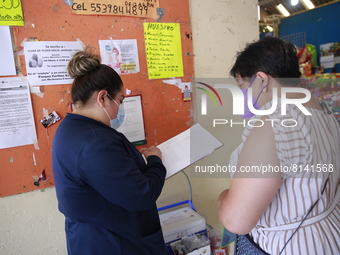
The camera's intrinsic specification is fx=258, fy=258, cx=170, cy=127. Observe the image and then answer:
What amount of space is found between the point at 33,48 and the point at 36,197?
2.45 feet

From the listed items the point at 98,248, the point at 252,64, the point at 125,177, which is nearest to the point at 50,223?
the point at 98,248

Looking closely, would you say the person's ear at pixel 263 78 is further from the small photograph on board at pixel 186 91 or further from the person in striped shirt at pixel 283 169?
the small photograph on board at pixel 186 91

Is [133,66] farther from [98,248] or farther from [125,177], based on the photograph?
[98,248]

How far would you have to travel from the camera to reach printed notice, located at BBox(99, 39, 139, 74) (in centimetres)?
142

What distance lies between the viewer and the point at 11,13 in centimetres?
118

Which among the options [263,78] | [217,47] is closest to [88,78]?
[263,78]

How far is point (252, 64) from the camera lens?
91 cm

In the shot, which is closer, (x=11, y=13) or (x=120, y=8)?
(x=11, y=13)

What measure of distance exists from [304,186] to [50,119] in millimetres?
1165

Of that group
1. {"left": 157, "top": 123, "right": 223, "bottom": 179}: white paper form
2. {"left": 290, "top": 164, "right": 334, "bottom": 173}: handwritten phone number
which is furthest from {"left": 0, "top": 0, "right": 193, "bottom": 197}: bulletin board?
{"left": 290, "top": 164, "right": 334, "bottom": 173}: handwritten phone number

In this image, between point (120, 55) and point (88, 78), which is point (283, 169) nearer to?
point (88, 78)

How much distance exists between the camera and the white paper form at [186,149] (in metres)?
1.19

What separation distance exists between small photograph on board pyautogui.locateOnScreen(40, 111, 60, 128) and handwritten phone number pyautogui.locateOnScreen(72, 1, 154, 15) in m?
0.55

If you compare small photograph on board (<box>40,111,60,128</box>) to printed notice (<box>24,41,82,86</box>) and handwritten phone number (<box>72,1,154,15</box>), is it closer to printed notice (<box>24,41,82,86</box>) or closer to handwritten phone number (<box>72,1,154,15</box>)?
printed notice (<box>24,41,82,86</box>)
